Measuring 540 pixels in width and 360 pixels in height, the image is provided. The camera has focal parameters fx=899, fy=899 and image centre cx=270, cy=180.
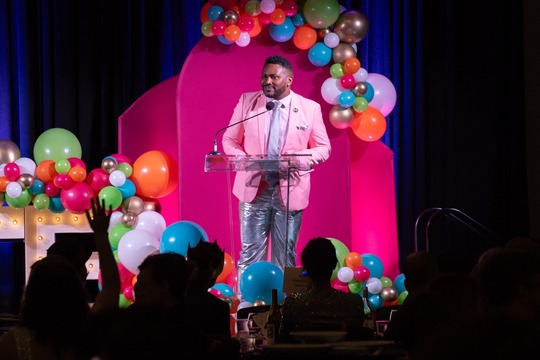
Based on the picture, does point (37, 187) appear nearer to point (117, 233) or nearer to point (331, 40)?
point (117, 233)

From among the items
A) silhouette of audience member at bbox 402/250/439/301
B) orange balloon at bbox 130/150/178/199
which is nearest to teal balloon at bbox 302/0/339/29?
orange balloon at bbox 130/150/178/199

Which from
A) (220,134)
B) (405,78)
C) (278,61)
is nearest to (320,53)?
(278,61)

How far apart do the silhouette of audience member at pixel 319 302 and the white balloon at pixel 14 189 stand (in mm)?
4130

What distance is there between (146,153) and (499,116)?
136 inches

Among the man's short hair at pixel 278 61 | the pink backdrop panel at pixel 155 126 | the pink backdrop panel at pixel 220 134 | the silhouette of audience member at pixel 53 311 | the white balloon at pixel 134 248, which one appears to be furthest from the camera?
the pink backdrop panel at pixel 155 126

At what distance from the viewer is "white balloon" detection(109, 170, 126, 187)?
285 inches

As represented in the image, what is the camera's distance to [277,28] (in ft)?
24.6

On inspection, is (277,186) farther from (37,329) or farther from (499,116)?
(37,329)

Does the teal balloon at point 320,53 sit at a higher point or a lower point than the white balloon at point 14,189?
higher

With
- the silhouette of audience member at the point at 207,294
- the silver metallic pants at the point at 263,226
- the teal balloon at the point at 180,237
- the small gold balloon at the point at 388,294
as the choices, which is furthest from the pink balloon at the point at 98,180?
the silhouette of audience member at the point at 207,294

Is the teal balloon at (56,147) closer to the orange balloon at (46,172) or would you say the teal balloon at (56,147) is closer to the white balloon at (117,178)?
the orange balloon at (46,172)

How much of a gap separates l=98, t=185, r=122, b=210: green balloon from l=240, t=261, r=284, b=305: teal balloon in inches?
49.3

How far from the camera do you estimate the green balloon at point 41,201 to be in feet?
23.8

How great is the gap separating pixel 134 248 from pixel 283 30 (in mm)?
2196
